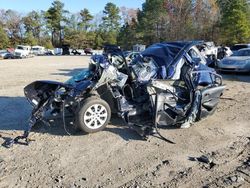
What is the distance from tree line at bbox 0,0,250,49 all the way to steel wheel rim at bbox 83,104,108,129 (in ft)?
48.1

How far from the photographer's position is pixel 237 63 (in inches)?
599

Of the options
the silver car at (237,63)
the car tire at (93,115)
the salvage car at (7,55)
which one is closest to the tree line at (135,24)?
the silver car at (237,63)

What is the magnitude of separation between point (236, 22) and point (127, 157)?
132 ft

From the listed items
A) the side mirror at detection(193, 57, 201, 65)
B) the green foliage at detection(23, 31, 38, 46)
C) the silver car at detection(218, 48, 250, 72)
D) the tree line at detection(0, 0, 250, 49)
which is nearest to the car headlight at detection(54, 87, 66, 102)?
the side mirror at detection(193, 57, 201, 65)

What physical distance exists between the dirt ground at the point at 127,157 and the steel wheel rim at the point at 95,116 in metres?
0.19

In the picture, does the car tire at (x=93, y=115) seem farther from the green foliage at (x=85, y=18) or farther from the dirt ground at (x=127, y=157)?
the green foliage at (x=85, y=18)

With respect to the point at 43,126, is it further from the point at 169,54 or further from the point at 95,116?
the point at 169,54

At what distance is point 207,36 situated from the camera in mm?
47219

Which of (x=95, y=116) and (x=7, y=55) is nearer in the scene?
(x=95, y=116)

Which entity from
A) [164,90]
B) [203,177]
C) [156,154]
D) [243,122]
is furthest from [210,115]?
[203,177]

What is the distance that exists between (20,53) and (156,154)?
41.5 m

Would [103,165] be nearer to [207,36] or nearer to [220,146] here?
[220,146]

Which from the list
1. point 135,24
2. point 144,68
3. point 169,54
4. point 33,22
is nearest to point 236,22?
point 135,24

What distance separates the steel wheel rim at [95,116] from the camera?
5.71m
